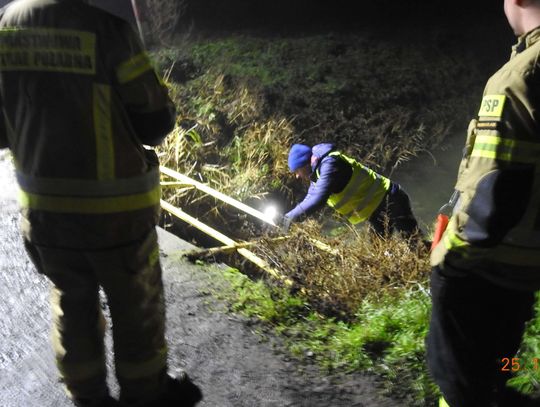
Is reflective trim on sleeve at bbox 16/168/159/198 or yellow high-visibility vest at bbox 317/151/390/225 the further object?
yellow high-visibility vest at bbox 317/151/390/225

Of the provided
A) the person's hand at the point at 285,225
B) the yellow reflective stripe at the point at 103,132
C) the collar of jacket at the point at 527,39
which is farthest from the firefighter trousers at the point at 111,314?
the person's hand at the point at 285,225

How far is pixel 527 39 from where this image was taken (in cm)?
196

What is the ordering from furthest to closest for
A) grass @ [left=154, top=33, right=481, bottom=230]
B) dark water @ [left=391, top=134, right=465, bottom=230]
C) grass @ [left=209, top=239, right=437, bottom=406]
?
grass @ [left=154, top=33, right=481, bottom=230]
dark water @ [left=391, top=134, right=465, bottom=230]
grass @ [left=209, top=239, right=437, bottom=406]

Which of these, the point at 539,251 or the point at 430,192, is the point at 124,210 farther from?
the point at 430,192

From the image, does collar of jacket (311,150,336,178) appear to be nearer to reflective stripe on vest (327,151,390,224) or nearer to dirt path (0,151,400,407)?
reflective stripe on vest (327,151,390,224)

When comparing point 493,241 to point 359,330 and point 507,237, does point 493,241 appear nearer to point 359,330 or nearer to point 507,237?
point 507,237

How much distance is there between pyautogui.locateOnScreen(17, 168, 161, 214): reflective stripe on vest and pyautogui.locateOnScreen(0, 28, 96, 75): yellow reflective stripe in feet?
1.47

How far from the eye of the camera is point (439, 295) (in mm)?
2225

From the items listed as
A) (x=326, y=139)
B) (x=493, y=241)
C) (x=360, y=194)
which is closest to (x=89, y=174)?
(x=493, y=241)

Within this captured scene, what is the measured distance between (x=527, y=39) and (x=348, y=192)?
3.01 m

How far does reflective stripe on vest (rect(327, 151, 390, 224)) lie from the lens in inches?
193

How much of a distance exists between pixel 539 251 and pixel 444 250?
0.33 m
